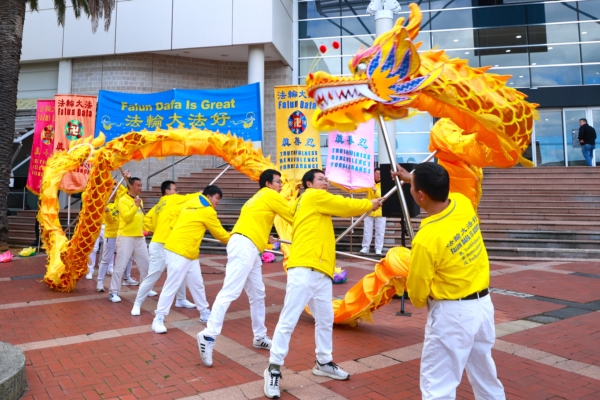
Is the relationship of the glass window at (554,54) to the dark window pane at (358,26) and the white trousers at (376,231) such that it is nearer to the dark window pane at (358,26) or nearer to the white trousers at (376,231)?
the dark window pane at (358,26)

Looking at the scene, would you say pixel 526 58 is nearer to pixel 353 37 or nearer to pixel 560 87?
pixel 560 87

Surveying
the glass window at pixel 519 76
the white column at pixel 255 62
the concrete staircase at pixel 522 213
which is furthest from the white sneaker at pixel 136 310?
the glass window at pixel 519 76

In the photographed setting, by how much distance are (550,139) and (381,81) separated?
659 inches

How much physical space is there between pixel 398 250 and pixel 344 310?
3.38 ft

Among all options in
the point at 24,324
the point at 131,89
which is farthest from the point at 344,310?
the point at 131,89

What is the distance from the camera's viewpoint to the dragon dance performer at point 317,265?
3760 millimetres

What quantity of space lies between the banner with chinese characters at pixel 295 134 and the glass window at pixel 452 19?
39.9 ft

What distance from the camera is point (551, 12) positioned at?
60.8ft

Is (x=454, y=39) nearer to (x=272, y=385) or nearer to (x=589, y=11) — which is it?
(x=589, y=11)

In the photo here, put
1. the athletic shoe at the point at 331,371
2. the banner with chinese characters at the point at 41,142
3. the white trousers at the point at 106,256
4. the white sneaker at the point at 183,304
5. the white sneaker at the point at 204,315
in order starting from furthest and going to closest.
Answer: the banner with chinese characters at the point at 41,142 → the white trousers at the point at 106,256 → the white sneaker at the point at 183,304 → the white sneaker at the point at 204,315 → the athletic shoe at the point at 331,371

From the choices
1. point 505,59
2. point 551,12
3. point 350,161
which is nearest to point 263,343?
point 350,161

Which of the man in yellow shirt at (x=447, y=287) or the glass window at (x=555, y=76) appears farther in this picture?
the glass window at (x=555, y=76)

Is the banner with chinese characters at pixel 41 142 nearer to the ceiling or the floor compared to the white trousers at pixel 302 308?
nearer to the ceiling

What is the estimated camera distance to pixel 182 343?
16.2 feet
